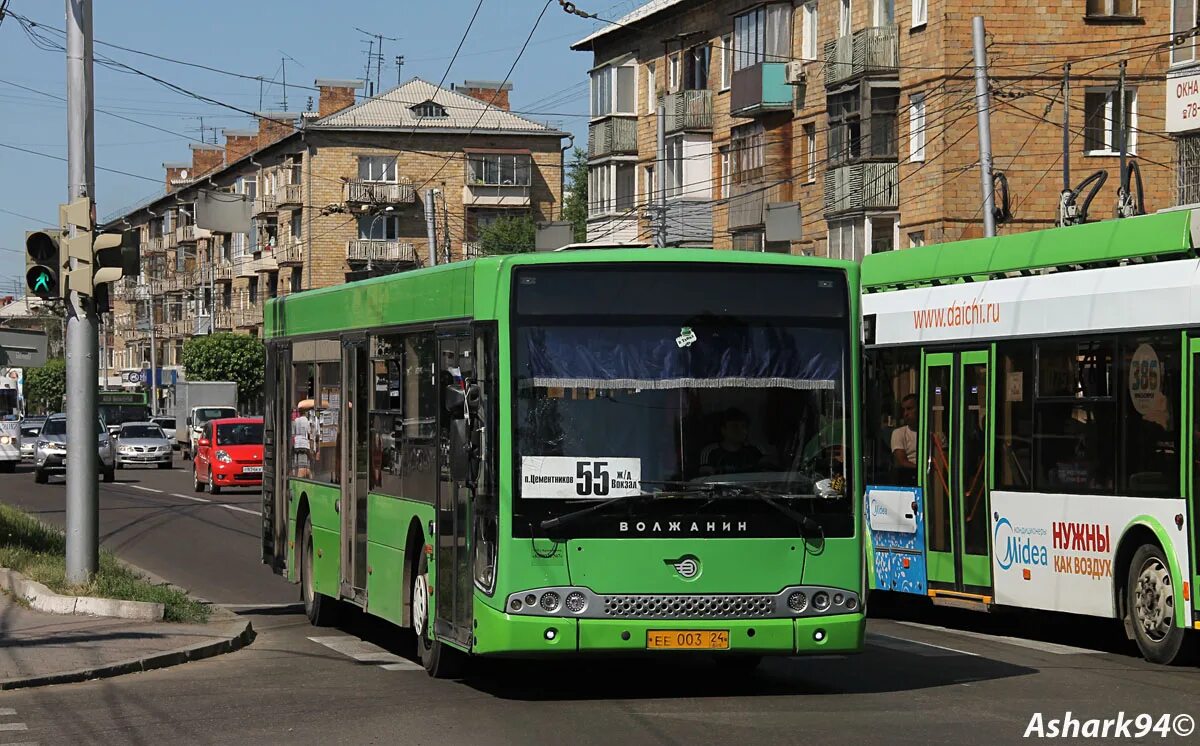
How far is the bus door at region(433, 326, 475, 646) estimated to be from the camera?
11.5 metres

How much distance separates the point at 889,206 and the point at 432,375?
112ft

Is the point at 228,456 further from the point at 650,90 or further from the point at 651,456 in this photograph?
the point at 651,456

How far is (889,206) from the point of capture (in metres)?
45.6

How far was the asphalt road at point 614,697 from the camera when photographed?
9.91 m

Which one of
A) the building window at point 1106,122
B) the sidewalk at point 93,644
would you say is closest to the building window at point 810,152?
the building window at point 1106,122

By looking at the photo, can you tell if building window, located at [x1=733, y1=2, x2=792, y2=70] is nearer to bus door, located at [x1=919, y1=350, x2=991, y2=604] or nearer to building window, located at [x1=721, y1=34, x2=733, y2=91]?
building window, located at [x1=721, y1=34, x2=733, y2=91]

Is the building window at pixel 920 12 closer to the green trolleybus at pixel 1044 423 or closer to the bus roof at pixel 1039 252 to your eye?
the bus roof at pixel 1039 252

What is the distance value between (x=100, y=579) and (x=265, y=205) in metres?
87.3

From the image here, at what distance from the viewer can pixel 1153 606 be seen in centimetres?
1345

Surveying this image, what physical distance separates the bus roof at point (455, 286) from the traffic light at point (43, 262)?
86.9 inches

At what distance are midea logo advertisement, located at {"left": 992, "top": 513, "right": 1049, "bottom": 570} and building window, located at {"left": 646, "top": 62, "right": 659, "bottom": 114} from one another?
4550 cm

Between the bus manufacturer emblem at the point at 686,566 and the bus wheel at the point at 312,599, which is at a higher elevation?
the bus manufacturer emblem at the point at 686,566

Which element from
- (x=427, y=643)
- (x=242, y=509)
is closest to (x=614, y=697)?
(x=427, y=643)

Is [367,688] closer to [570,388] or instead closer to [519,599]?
[519,599]
